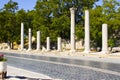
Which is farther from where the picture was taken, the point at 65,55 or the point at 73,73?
the point at 65,55

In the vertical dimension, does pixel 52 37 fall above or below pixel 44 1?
below

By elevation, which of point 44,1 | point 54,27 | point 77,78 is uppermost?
point 44,1

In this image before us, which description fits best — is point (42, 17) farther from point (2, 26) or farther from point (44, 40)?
point (2, 26)

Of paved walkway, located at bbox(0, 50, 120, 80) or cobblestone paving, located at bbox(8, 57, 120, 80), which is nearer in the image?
paved walkway, located at bbox(0, 50, 120, 80)

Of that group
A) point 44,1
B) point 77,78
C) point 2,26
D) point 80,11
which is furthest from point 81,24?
point 77,78

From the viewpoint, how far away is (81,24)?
71.0 metres

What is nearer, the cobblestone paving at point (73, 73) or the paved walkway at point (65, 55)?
the paved walkway at point (65, 55)

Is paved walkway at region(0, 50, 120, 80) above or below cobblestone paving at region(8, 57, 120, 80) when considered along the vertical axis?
above

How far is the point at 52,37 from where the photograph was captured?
225 feet

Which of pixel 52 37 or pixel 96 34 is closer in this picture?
pixel 96 34

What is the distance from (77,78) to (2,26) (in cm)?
6722

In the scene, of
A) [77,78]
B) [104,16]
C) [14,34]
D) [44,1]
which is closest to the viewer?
[77,78]

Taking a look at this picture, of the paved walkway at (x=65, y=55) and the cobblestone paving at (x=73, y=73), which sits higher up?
the paved walkway at (x=65, y=55)

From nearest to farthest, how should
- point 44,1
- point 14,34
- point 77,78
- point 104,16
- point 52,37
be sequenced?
point 77,78 → point 104,16 → point 52,37 → point 44,1 → point 14,34
